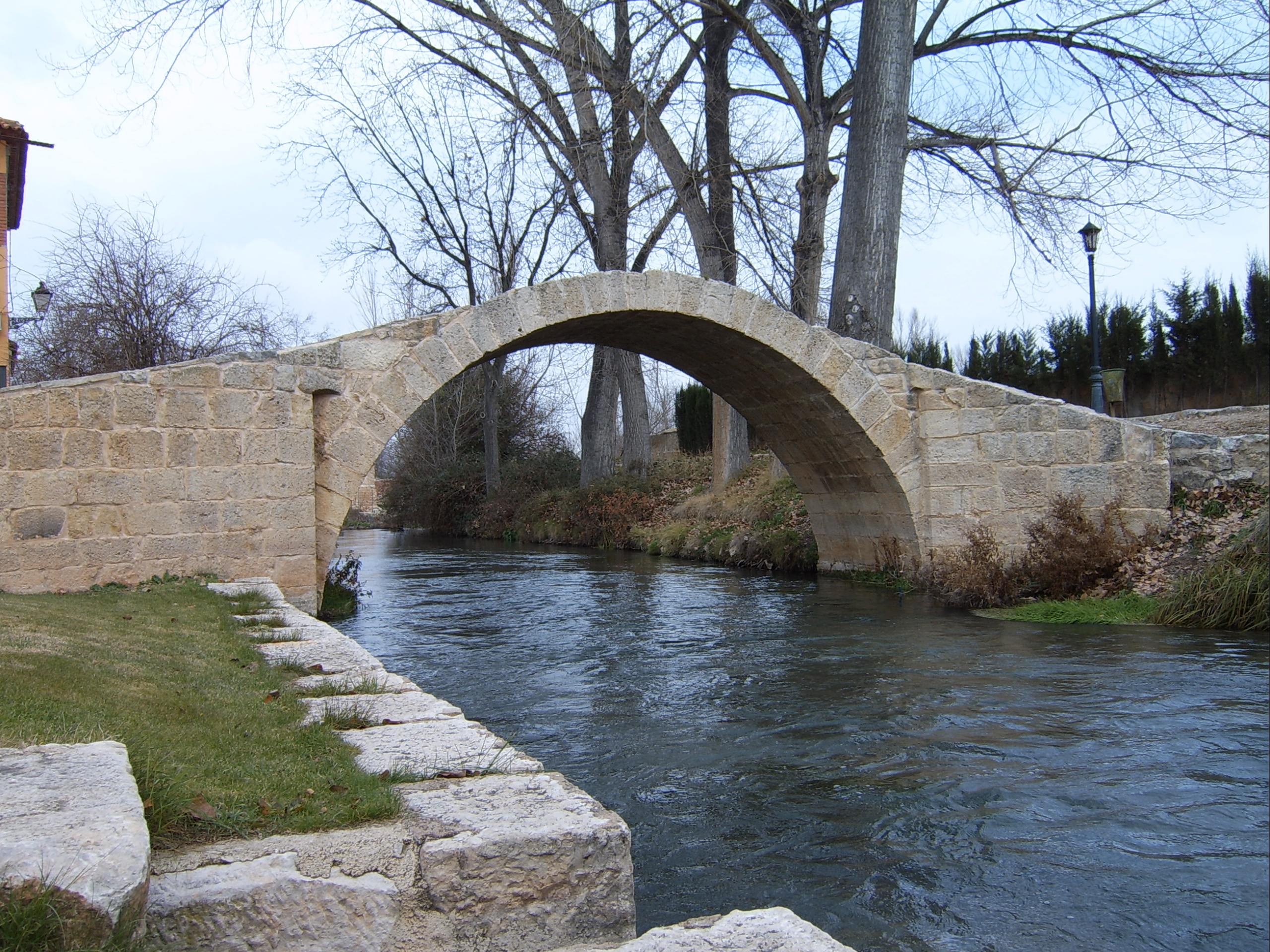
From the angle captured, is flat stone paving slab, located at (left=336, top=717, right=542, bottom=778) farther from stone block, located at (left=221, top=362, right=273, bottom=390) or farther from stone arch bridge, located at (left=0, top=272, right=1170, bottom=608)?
stone block, located at (left=221, top=362, right=273, bottom=390)

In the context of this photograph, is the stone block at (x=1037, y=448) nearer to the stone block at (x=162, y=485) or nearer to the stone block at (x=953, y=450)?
the stone block at (x=953, y=450)

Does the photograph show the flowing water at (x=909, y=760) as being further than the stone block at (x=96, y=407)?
No

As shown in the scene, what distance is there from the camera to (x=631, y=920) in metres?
2.00

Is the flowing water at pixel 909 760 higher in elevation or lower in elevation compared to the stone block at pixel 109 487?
lower

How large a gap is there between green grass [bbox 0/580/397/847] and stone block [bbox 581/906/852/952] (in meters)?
0.65

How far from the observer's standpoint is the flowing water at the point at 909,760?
9.77 ft

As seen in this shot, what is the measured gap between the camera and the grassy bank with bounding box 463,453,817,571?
42.2ft

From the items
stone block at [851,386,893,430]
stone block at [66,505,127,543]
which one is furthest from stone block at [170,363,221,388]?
stone block at [851,386,893,430]

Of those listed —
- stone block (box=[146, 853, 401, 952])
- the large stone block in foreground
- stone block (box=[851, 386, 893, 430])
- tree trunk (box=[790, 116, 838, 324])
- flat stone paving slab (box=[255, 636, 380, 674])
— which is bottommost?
stone block (box=[146, 853, 401, 952])

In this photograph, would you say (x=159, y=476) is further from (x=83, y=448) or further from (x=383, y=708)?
(x=383, y=708)

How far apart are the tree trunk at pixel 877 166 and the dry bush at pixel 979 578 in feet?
10.4

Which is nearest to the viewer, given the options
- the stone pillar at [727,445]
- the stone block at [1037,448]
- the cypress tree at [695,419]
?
the stone block at [1037,448]

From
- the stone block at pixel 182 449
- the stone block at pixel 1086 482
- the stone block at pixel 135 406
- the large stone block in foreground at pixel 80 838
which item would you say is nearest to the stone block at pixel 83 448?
the stone block at pixel 135 406

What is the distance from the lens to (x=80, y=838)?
147 cm
